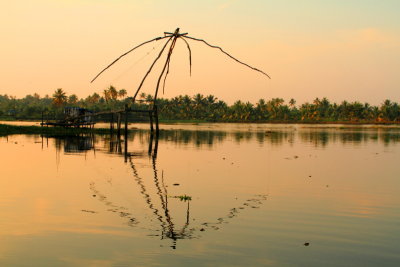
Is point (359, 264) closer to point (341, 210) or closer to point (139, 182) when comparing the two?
point (341, 210)

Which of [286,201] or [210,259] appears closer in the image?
[210,259]

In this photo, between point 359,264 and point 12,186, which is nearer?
point 359,264

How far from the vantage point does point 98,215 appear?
11.9 m

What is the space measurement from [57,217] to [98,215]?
3.30 feet

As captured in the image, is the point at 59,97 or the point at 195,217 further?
the point at 59,97

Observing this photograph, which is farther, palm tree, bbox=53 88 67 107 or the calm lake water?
palm tree, bbox=53 88 67 107

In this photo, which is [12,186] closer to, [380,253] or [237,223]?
[237,223]

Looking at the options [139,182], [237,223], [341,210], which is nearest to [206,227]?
[237,223]

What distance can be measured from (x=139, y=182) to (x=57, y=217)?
6599 mm

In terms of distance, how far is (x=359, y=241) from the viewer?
9852 mm

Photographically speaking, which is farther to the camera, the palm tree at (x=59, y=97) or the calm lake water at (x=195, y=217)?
the palm tree at (x=59, y=97)

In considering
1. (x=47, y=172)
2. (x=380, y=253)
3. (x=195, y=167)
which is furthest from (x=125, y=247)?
(x=195, y=167)

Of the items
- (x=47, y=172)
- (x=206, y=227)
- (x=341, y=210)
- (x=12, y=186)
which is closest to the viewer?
(x=206, y=227)

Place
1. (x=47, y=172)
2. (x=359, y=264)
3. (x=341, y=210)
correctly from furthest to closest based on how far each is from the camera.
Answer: (x=47, y=172) → (x=341, y=210) → (x=359, y=264)
